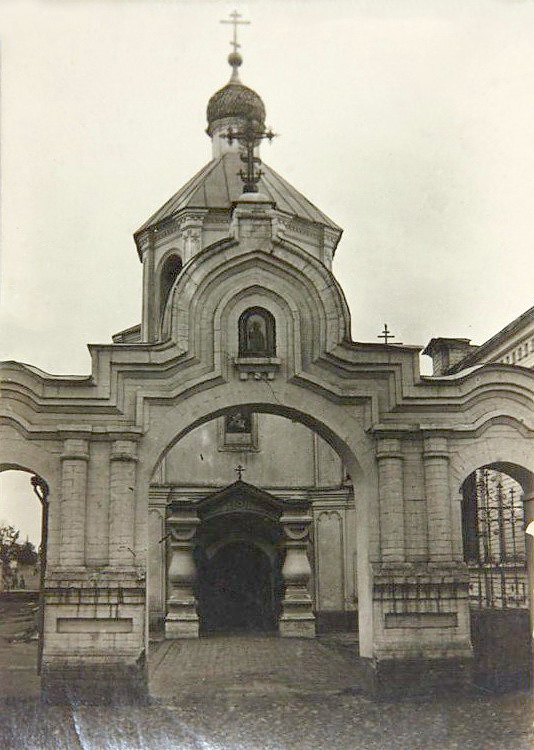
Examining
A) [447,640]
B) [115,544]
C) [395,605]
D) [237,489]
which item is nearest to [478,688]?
[447,640]

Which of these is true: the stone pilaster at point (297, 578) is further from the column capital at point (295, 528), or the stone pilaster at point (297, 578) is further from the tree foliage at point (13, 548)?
the tree foliage at point (13, 548)

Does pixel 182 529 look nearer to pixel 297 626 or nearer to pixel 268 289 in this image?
pixel 297 626

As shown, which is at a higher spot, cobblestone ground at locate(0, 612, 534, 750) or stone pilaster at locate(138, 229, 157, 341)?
stone pilaster at locate(138, 229, 157, 341)

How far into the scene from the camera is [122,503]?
12664mm

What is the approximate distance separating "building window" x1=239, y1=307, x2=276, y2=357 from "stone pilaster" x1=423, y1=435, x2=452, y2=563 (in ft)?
9.08

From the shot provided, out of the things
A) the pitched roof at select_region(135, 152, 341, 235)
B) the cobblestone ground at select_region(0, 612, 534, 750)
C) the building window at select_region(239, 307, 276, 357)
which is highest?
the pitched roof at select_region(135, 152, 341, 235)

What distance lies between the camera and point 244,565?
23344 mm

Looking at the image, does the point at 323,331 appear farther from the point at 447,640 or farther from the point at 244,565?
the point at 244,565

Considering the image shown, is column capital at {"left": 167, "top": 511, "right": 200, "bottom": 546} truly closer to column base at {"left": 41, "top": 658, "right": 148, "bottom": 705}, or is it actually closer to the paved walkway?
the paved walkway

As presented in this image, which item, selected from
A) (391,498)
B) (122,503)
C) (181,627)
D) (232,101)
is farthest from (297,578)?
(232,101)

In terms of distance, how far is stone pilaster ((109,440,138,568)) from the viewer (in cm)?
1254

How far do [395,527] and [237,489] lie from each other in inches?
387

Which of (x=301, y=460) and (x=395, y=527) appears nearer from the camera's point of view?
(x=395, y=527)

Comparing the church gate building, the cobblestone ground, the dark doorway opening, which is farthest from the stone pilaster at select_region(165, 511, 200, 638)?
the church gate building
